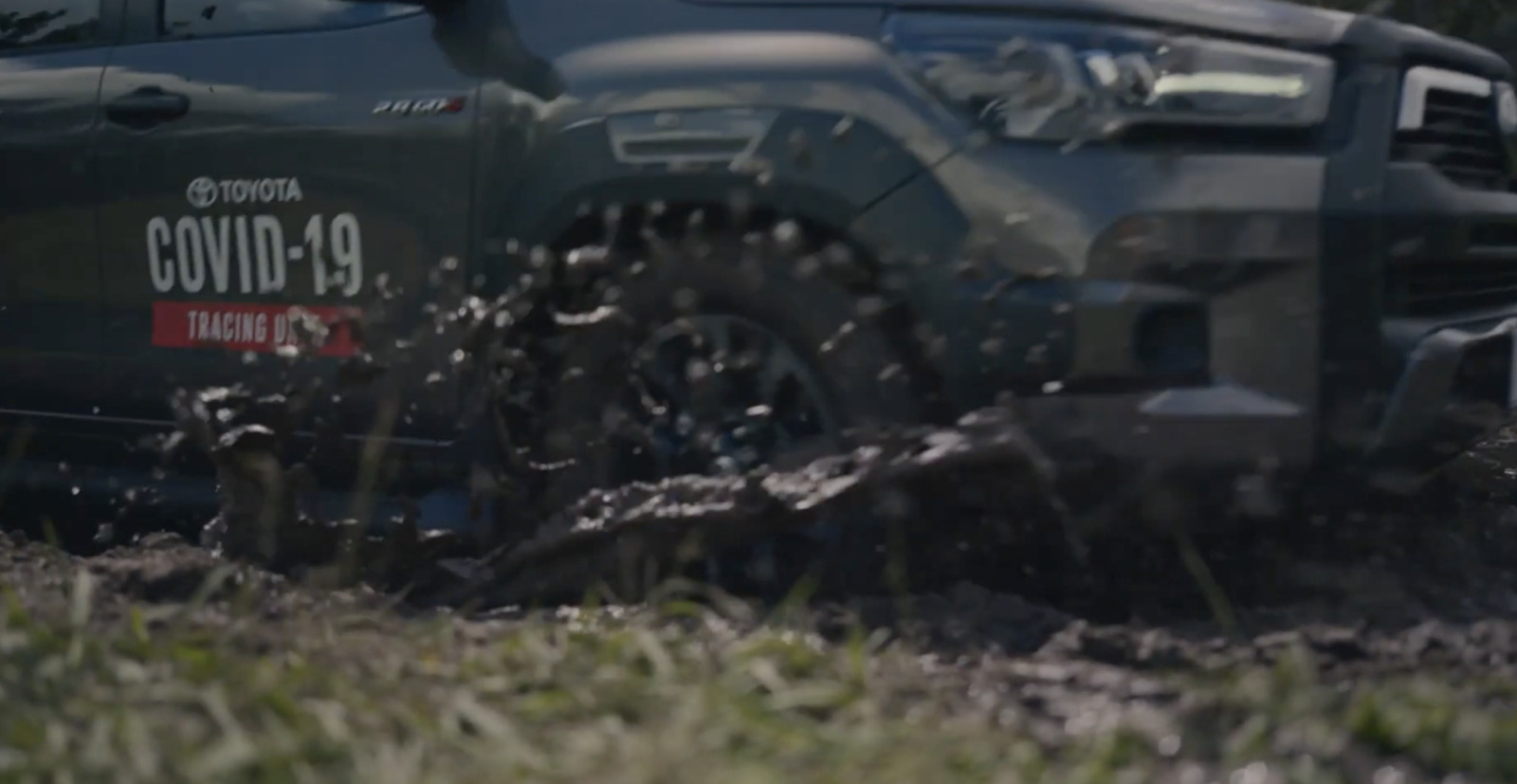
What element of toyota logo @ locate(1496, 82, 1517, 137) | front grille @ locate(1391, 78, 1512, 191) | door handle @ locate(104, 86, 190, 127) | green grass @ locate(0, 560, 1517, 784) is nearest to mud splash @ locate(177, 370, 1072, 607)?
green grass @ locate(0, 560, 1517, 784)

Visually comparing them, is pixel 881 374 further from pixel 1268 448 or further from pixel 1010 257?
pixel 1268 448

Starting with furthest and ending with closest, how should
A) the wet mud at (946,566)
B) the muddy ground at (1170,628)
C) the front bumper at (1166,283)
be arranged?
1. the front bumper at (1166,283)
2. the wet mud at (946,566)
3. the muddy ground at (1170,628)

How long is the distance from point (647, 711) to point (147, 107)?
235cm

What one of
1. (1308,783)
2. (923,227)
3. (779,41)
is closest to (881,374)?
(923,227)

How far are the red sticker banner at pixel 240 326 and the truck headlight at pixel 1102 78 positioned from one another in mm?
1376

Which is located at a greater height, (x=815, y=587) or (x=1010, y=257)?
(x=1010, y=257)

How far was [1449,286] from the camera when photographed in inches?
150

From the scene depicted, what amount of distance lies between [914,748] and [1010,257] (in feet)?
3.54

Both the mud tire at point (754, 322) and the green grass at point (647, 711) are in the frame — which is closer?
the green grass at point (647, 711)

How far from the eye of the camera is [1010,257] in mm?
3422

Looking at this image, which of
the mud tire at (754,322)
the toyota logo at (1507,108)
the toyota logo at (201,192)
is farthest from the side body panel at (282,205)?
the toyota logo at (1507,108)

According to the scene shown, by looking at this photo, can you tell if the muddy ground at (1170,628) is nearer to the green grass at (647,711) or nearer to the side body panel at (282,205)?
the green grass at (647,711)

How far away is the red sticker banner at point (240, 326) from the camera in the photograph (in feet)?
13.7

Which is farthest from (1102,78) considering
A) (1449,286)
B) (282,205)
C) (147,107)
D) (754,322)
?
(147,107)
